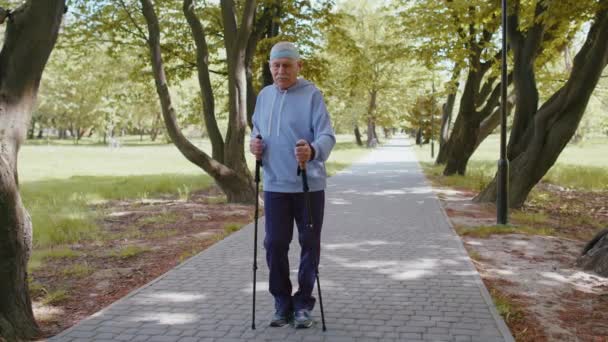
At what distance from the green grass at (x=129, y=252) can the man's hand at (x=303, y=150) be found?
4189mm

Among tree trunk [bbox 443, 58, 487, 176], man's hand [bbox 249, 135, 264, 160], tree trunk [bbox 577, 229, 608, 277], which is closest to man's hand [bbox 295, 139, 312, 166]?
man's hand [bbox 249, 135, 264, 160]

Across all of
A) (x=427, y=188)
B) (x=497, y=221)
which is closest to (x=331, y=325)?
(x=497, y=221)

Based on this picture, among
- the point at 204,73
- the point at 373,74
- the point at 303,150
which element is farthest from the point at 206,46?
the point at 373,74

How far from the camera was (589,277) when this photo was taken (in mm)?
6031

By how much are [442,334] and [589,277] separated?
2.75 meters

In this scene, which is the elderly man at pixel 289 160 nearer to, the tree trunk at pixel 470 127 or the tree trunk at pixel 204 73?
the tree trunk at pixel 204 73

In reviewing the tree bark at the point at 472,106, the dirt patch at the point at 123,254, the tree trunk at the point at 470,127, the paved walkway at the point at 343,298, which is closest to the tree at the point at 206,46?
the dirt patch at the point at 123,254

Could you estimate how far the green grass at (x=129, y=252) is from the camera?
729cm

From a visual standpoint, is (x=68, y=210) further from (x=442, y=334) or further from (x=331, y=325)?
(x=442, y=334)

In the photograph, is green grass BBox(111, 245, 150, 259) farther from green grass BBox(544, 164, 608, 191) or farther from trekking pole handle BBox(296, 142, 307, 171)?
green grass BBox(544, 164, 608, 191)

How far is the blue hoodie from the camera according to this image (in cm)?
419

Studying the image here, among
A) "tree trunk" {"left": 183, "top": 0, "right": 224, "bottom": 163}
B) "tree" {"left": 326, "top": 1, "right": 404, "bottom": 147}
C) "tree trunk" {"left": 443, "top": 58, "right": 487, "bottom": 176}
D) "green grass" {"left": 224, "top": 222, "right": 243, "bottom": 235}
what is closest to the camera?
"green grass" {"left": 224, "top": 222, "right": 243, "bottom": 235}

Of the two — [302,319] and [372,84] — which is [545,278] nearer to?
[302,319]

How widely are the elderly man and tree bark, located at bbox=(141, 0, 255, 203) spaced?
7149 mm
